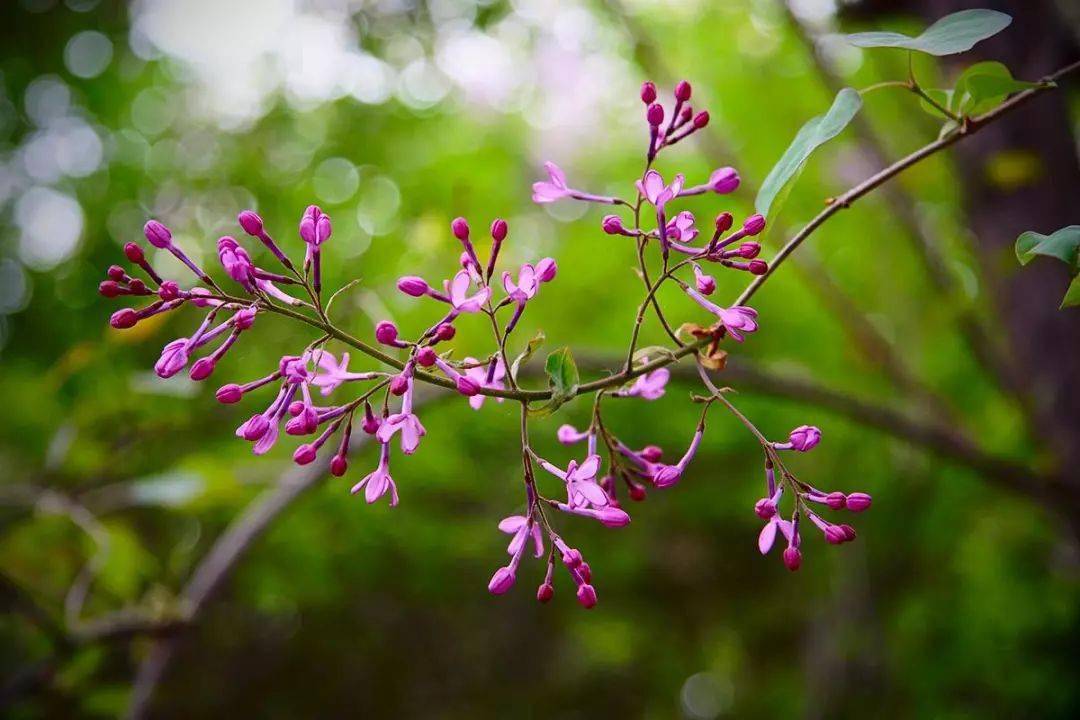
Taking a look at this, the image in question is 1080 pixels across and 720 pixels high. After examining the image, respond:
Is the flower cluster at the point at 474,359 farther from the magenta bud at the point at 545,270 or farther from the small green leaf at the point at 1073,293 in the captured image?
the small green leaf at the point at 1073,293

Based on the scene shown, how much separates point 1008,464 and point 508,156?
5.78 feet

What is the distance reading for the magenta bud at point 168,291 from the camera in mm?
605

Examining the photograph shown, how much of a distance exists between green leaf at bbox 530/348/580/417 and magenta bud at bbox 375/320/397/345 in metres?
0.14

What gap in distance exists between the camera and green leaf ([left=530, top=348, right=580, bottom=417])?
0.62 meters

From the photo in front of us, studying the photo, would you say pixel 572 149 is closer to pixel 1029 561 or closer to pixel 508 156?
pixel 508 156

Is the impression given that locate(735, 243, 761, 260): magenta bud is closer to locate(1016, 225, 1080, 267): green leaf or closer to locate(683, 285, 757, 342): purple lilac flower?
locate(683, 285, 757, 342): purple lilac flower

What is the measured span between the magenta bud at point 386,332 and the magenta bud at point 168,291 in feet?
0.57

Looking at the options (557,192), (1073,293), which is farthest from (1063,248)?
(557,192)

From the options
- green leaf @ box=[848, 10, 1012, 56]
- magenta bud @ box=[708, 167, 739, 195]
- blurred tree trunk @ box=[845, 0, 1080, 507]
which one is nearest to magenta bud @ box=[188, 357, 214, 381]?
magenta bud @ box=[708, 167, 739, 195]

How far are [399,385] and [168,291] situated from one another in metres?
0.20

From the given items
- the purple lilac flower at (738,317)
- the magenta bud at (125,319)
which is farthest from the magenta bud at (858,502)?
the magenta bud at (125,319)

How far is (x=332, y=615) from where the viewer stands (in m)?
2.89

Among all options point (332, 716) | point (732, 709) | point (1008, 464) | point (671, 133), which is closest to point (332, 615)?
point (332, 716)

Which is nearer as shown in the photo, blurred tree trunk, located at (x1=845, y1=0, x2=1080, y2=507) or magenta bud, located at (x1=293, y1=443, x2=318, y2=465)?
magenta bud, located at (x1=293, y1=443, x2=318, y2=465)
